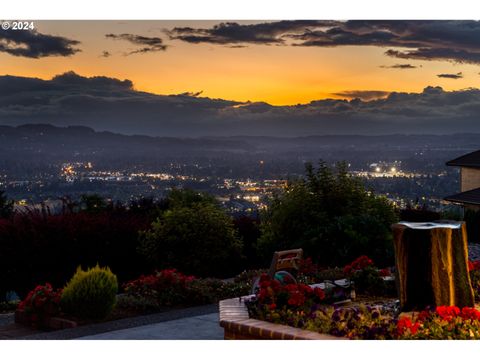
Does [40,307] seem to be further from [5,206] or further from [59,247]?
[5,206]

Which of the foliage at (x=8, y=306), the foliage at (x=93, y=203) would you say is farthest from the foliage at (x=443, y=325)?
the foliage at (x=93, y=203)

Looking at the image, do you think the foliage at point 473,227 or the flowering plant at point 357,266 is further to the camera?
the foliage at point 473,227

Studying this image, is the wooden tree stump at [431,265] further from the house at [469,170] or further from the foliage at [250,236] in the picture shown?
the house at [469,170]

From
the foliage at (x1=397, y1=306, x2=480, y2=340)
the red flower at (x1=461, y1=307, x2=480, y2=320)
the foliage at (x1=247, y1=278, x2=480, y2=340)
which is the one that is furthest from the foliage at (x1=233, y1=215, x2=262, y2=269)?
the red flower at (x1=461, y1=307, x2=480, y2=320)

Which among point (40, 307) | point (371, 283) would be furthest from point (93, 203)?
point (371, 283)

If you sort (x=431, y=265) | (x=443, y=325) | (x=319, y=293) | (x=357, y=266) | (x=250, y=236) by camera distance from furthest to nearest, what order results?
(x=250, y=236), (x=357, y=266), (x=319, y=293), (x=431, y=265), (x=443, y=325)
